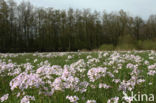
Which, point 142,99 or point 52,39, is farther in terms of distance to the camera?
point 52,39

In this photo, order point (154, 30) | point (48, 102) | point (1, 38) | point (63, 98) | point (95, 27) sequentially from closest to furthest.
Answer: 1. point (48, 102)
2. point (63, 98)
3. point (1, 38)
4. point (95, 27)
5. point (154, 30)

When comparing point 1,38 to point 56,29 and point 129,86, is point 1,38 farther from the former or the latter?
point 129,86

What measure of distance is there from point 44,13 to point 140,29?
36.8 m

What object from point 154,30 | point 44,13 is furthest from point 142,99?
point 154,30

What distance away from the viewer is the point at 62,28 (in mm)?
58656

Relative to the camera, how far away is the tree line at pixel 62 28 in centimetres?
4856

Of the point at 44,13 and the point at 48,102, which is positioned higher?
the point at 44,13

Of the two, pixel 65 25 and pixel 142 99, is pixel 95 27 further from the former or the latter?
pixel 142 99

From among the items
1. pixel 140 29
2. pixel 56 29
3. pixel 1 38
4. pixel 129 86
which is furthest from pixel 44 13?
pixel 129 86

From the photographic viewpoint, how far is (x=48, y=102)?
294 centimetres

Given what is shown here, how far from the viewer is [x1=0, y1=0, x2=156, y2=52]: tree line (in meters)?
48.6

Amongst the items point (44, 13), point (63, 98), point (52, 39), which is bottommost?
point (52, 39)

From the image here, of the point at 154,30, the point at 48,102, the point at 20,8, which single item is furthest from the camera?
the point at 154,30

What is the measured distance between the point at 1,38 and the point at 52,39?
50.9 ft
